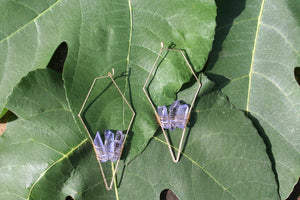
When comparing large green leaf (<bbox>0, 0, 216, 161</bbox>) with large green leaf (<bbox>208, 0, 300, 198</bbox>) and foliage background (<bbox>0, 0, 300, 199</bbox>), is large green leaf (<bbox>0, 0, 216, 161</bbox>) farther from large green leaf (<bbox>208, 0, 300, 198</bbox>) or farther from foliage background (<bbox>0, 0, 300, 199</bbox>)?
large green leaf (<bbox>208, 0, 300, 198</bbox>)

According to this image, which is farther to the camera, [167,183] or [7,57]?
[167,183]

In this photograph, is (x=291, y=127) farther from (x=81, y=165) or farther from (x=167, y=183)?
(x=81, y=165)

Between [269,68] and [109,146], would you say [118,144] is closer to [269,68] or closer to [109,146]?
[109,146]

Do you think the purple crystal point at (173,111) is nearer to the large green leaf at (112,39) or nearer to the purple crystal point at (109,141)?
the large green leaf at (112,39)

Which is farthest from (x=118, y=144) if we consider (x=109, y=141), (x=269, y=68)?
(x=269, y=68)

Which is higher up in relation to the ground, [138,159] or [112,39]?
[112,39]

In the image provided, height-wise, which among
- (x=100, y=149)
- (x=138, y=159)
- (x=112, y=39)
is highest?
(x=112, y=39)

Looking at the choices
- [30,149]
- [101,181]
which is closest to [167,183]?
[101,181]
